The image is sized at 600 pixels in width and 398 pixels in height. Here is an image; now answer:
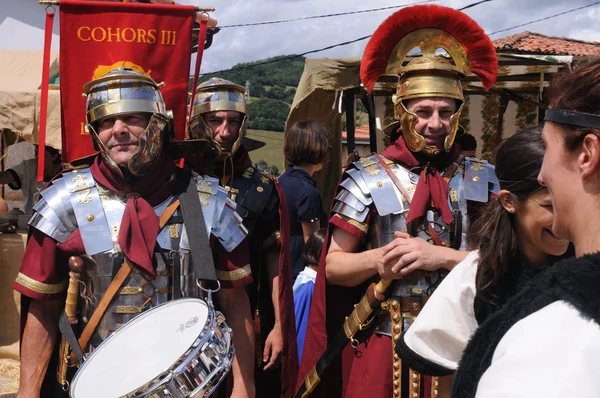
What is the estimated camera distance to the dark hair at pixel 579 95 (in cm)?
131

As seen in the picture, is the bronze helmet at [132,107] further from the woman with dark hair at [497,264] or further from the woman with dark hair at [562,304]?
the woman with dark hair at [562,304]

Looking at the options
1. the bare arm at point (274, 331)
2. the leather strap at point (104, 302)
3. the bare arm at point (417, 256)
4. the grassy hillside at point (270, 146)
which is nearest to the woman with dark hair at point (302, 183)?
the bare arm at point (274, 331)

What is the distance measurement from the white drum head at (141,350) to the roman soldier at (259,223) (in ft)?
3.97

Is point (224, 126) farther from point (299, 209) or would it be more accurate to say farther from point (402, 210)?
point (402, 210)

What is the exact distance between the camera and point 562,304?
1.14 metres

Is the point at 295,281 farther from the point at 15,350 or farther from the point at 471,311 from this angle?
the point at 471,311

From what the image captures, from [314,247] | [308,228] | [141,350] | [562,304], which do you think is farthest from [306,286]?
[562,304]

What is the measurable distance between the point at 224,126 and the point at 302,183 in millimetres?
1111

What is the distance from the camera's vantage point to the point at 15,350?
5375 millimetres

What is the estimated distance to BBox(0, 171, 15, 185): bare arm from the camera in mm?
5758

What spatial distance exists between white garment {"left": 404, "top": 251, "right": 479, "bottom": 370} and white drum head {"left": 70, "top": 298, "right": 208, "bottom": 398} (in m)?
0.76

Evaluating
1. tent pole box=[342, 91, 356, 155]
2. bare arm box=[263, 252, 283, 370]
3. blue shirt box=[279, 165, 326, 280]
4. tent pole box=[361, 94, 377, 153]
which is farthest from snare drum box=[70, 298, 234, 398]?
tent pole box=[361, 94, 377, 153]

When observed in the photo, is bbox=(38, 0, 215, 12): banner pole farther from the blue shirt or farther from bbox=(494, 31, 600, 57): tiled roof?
bbox=(494, 31, 600, 57): tiled roof

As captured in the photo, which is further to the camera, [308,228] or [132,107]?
[308,228]
